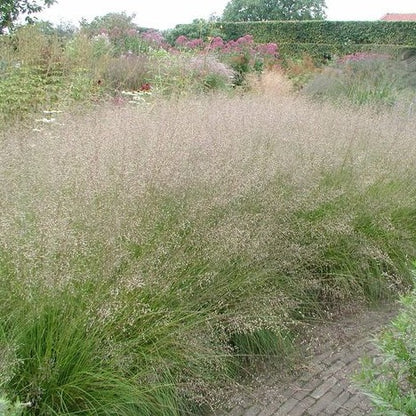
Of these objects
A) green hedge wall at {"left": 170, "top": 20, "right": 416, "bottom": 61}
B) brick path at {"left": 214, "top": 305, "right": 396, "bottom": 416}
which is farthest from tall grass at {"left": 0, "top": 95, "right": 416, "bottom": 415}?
green hedge wall at {"left": 170, "top": 20, "right": 416, "bottom": 61}

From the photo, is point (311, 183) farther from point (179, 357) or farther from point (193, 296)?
point (179, 357)

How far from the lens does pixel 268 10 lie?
140ft

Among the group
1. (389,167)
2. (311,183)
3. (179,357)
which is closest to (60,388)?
(179,357)

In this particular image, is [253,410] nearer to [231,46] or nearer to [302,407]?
[302,407]

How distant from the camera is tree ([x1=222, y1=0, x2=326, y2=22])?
4222cm

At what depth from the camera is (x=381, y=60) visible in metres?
12.3

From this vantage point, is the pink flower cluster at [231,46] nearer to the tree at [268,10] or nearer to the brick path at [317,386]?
the brick path at [317,386]

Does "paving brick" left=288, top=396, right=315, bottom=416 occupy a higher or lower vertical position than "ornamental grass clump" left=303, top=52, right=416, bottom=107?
lower

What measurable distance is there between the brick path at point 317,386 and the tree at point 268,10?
40.8 m

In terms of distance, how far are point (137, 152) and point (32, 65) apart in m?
4.72

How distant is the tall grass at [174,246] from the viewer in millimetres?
2375

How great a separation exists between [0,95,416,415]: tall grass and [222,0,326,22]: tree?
3960cm

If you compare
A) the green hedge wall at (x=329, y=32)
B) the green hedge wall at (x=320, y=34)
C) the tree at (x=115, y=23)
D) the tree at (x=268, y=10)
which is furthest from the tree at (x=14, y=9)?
the tree at (x=268, y=10)

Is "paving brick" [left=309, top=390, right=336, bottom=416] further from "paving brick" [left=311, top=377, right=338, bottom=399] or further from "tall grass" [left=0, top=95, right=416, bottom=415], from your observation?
"tall grass" [left=0, top=95, right=416, bottom=415]
